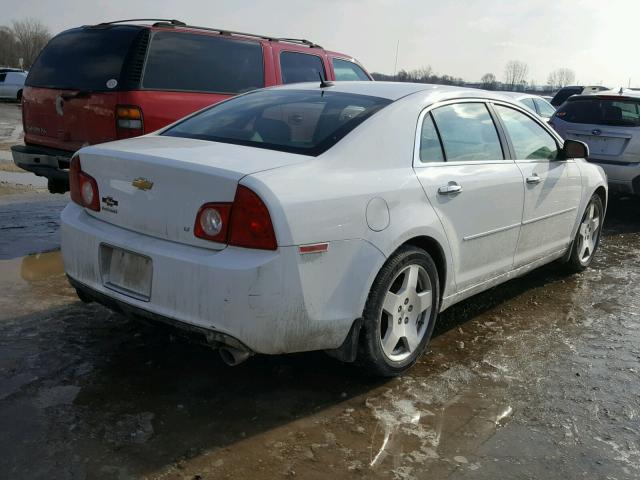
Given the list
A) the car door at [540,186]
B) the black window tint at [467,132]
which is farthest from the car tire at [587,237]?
the black window tint at [467,132]

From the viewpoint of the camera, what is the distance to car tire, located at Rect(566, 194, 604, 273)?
5.63 meters

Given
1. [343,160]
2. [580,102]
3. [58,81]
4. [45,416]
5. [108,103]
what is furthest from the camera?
[580,102]

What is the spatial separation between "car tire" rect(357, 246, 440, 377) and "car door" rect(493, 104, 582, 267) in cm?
115

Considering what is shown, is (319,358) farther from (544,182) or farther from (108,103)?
(108,103)

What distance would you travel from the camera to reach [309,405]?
3244 millimetres

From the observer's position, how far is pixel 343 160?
3.21 metres

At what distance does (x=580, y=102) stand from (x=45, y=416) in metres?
8.36

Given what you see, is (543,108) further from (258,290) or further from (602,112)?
(258,290)

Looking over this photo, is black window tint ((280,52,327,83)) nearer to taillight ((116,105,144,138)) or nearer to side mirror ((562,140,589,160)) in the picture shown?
taillight ((116,105,144,138))

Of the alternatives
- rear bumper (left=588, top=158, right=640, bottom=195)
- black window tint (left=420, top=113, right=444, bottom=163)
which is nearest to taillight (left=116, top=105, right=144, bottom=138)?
black window tint (left=420, top=113, right=444, bottom=163)

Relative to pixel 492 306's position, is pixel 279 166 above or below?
above

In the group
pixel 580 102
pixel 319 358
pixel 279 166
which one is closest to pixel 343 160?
pixel 279 166

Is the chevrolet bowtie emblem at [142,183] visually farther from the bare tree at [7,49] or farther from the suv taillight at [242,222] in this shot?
the bare tree at [7,49]

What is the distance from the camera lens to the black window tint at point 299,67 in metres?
7.49
